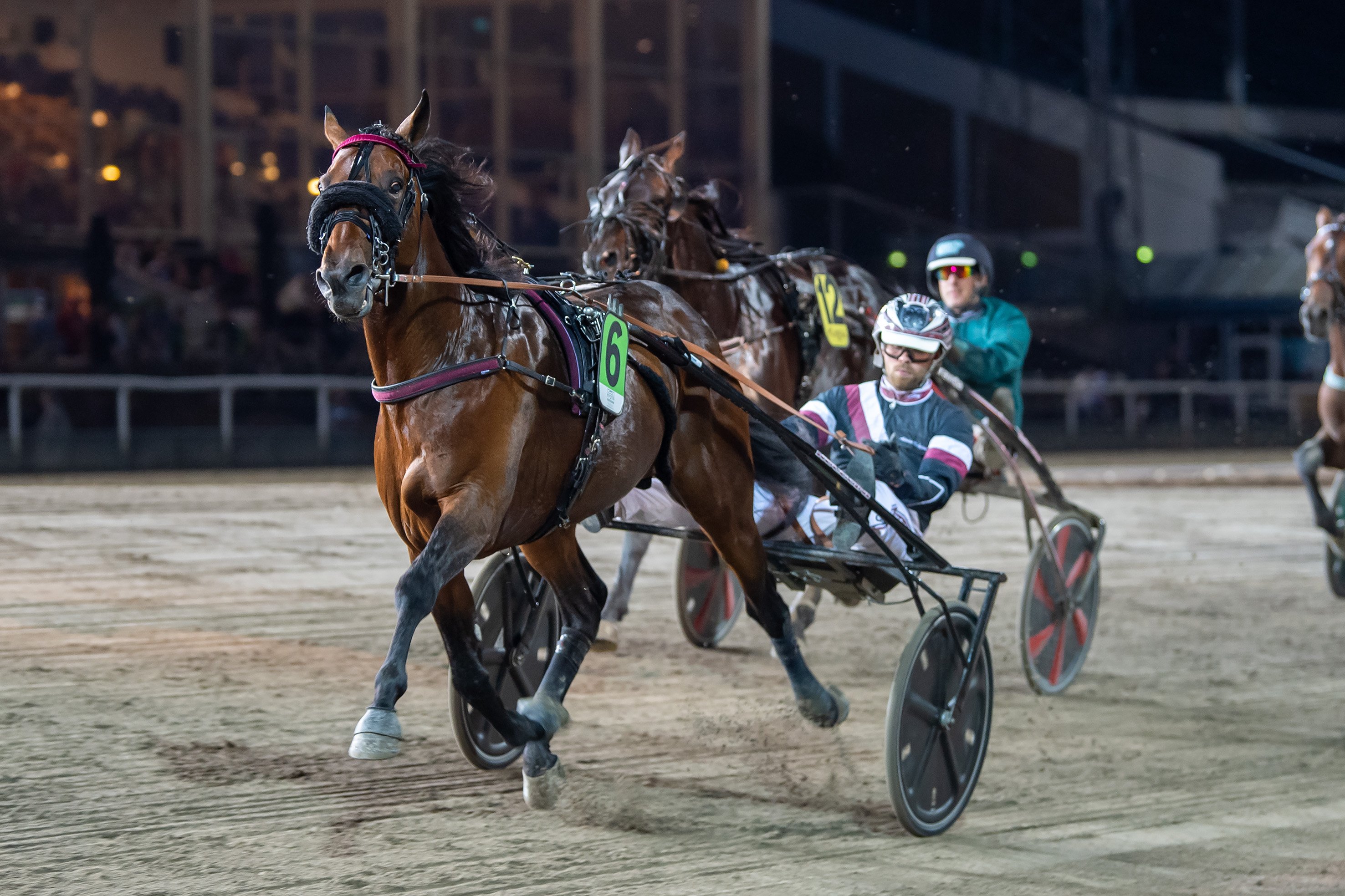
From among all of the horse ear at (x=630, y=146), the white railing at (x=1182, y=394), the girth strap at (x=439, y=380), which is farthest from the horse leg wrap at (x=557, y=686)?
the white railing at (x=1182, y=394)

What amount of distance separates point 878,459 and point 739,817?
1.16m

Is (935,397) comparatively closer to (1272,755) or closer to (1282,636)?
(1272,755)

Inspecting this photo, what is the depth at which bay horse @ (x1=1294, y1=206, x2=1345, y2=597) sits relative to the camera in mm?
7996

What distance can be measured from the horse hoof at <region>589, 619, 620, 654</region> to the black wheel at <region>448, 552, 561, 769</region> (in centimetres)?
71

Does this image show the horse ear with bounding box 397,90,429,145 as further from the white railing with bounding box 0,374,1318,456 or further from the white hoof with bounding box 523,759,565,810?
the white railing with bounding box 0,374,1318,456

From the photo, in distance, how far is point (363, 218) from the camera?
3.38m

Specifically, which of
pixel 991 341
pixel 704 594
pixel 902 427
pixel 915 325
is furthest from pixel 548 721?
pixel 991 341

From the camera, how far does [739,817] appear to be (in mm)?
3992

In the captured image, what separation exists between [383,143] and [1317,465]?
6.10 m

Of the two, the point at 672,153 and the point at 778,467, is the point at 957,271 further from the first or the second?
the point at 778,467

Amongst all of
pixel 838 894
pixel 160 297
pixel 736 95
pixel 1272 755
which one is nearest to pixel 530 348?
pixel 838 894

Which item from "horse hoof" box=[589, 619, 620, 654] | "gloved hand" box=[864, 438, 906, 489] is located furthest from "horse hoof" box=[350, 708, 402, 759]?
"horse hoof" box=[589, 619, 620, 654]

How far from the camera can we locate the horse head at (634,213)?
5.68m

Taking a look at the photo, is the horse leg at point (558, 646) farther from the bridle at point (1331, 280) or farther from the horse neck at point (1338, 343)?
the horse neck at point (1338, 343)
